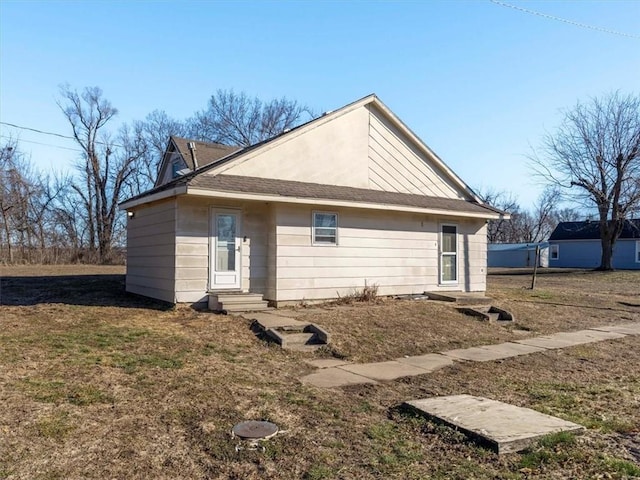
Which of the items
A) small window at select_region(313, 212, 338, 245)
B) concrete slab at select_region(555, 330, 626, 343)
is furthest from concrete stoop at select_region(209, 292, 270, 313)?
concrete slab at select_region(555, 330, 626, 343)

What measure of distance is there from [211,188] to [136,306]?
10.9ft

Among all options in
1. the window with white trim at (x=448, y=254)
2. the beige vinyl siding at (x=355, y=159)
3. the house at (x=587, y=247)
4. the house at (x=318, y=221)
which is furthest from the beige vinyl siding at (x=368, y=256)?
the house at (x=587, y=247)

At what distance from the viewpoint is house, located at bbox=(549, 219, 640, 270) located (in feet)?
139

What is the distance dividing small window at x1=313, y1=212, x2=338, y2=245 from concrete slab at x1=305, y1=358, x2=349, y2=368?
4732 mm

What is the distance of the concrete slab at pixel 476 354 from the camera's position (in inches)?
324

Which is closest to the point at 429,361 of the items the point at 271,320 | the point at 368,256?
the point at 271,320

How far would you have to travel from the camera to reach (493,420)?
477 cm

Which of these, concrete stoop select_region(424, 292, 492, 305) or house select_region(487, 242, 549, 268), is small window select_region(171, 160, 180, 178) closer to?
concrete stoop select_region(424, 292, 492, 305)

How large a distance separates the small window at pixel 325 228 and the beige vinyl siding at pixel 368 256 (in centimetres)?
12

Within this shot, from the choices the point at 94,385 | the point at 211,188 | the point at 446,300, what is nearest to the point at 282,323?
the point at 211,188

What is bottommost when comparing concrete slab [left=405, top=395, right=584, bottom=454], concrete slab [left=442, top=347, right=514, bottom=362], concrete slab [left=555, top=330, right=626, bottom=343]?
concrete slab [left=555, top=330, right=626, bottom=343]

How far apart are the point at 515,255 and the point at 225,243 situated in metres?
48.4

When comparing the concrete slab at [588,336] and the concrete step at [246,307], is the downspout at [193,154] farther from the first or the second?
the concrete slab at [588,336]

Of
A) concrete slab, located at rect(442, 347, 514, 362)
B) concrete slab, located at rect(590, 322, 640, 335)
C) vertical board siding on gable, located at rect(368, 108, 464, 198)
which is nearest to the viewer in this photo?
concrete slab, located at rect(442, 347, 514, 362)
